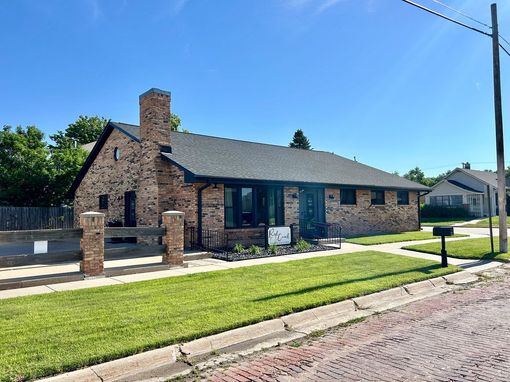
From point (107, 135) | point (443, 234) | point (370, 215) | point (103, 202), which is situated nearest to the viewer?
point (443, 234)

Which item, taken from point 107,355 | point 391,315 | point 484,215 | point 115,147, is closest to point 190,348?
point 107,355

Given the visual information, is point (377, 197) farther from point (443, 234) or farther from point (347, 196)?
point (443, 234)

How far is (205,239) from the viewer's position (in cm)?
1447

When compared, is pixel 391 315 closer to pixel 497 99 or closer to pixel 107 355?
pixel 107 355

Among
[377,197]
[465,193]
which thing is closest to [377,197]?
[377,197]

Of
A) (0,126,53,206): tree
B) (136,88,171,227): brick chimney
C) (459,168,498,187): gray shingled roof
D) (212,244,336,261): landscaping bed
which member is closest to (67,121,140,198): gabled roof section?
(136,88,171,227): brick chimney

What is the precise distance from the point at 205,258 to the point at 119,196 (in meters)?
7.77

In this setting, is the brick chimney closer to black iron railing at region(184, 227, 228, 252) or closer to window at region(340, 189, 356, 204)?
black iron railing at region(184, 227, 228, 252)

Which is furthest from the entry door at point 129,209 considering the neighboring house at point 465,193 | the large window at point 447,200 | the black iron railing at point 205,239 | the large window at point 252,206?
the large window at point 447,200

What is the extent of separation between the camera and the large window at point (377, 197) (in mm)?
22302

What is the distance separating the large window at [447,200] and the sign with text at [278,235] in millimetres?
34493

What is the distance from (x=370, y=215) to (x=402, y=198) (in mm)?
3675

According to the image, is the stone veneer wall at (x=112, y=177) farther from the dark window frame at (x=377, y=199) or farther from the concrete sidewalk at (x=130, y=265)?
the dark window frame at (x=377, y=199)

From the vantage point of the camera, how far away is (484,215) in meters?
42.3
